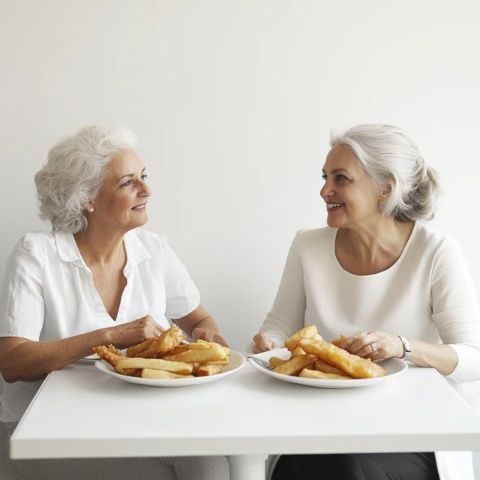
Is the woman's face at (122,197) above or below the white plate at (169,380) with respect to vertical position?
above

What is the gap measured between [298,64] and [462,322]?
1.04 meters

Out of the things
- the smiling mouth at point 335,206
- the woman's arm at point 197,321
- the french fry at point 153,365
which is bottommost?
the woman's arm at point 197,321

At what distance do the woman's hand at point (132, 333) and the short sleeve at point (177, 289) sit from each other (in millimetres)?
536

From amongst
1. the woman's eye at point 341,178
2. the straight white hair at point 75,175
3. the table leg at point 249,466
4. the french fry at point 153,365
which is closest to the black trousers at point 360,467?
the table leg at point 249,466

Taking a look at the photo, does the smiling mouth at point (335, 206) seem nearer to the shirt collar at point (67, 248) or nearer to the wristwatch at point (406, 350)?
the wristwatch at point (406, 350)

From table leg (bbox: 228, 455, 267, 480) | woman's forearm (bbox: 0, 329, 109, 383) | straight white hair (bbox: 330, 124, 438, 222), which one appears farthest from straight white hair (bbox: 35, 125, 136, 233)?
table leg (bbox: 228, 455, 267, 480)

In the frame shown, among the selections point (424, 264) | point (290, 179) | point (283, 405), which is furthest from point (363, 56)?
point (283, 405)

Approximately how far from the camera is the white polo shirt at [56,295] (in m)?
1.77

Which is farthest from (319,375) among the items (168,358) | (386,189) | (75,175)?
(75,175)

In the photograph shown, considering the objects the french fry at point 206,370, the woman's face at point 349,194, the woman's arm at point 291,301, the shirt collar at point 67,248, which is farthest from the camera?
the woman's arm at point 291,301

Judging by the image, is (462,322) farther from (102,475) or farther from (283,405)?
(102,475)

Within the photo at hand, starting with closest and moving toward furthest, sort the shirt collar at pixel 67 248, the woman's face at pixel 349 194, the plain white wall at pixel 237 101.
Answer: the shirt collar at pixel 67 248 → the woman's face at pixel 349 194 → the plain white wall at pixel 237 101

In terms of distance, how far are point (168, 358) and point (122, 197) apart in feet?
2.11

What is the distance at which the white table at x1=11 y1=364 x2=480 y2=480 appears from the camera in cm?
115
